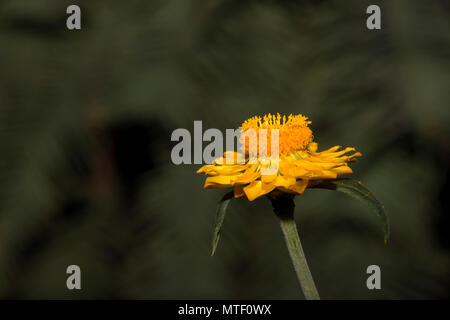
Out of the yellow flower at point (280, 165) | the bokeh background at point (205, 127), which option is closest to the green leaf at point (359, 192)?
the yellow flower at point (280, 165)

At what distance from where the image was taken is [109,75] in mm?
662

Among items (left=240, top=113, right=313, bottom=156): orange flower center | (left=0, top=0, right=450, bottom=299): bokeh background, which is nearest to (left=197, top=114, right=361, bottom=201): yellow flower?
(left=240, top=113, right=313, bottom=156): orange flower center

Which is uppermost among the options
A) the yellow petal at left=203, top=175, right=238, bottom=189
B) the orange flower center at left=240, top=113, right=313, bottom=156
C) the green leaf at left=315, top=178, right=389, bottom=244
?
the orange flower center at left=240, top=113, right=313, bottom=156

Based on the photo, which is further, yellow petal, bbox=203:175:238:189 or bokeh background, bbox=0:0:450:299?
bokeh background, bbox=0:0:450:299

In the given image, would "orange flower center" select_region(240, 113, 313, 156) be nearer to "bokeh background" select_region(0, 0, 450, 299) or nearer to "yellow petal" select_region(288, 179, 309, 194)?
"yellow petal" select_region(288, 179, 309, 194)

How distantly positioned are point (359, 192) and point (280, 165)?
0.04 m

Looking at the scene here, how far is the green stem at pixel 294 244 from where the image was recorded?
20 cm

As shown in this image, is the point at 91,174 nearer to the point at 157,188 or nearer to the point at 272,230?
the point at 157,188

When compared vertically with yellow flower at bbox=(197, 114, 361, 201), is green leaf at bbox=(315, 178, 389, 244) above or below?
below

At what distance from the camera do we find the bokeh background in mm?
581

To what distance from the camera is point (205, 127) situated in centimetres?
62

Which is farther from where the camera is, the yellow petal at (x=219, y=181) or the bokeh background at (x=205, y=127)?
the bokeh background at (x=205, y=127)

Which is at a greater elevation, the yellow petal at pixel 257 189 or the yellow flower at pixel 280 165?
the yellow flower at pixel 280 165

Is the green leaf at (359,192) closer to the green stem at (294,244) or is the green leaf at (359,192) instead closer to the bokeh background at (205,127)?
the green stem at (294,244)
